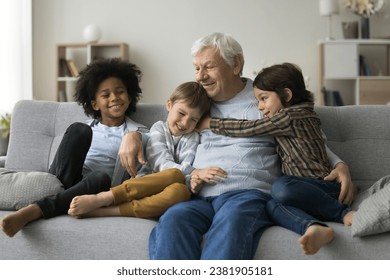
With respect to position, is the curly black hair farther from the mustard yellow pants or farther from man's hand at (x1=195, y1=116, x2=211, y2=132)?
the mustard yellow pants

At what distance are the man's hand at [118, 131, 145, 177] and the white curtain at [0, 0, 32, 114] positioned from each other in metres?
3.43

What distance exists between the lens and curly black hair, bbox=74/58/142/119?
8.38 feet

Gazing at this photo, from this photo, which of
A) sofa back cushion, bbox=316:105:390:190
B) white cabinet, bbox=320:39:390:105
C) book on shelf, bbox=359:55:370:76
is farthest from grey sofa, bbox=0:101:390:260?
book on shelf, bbox=359:55:370:76

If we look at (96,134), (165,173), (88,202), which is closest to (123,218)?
(88,202)

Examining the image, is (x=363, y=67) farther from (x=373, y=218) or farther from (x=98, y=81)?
(x=373, y=218)

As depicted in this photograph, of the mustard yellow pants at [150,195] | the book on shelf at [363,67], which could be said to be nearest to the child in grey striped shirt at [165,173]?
the mustard yellow pants at [150,195]

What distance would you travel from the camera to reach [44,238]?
1.92 metres

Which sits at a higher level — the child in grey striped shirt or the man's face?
the man's face

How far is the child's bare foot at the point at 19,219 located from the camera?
73.7 inches

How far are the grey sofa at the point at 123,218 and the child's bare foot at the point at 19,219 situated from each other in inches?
1.3

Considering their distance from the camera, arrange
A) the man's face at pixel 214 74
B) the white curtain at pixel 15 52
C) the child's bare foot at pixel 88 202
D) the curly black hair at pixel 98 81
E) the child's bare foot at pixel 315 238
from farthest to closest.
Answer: the white curtain at pixel 15 52 < the curly black hair at pixel 98 81 < the man's face at pixel 214 74 < the child's bare foot at pixel 88 202 < the child's bare foot at pixel 315 238

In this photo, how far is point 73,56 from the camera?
6031mm

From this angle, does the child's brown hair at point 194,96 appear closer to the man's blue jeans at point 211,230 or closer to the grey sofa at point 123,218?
the grey sofa at point 123,218
